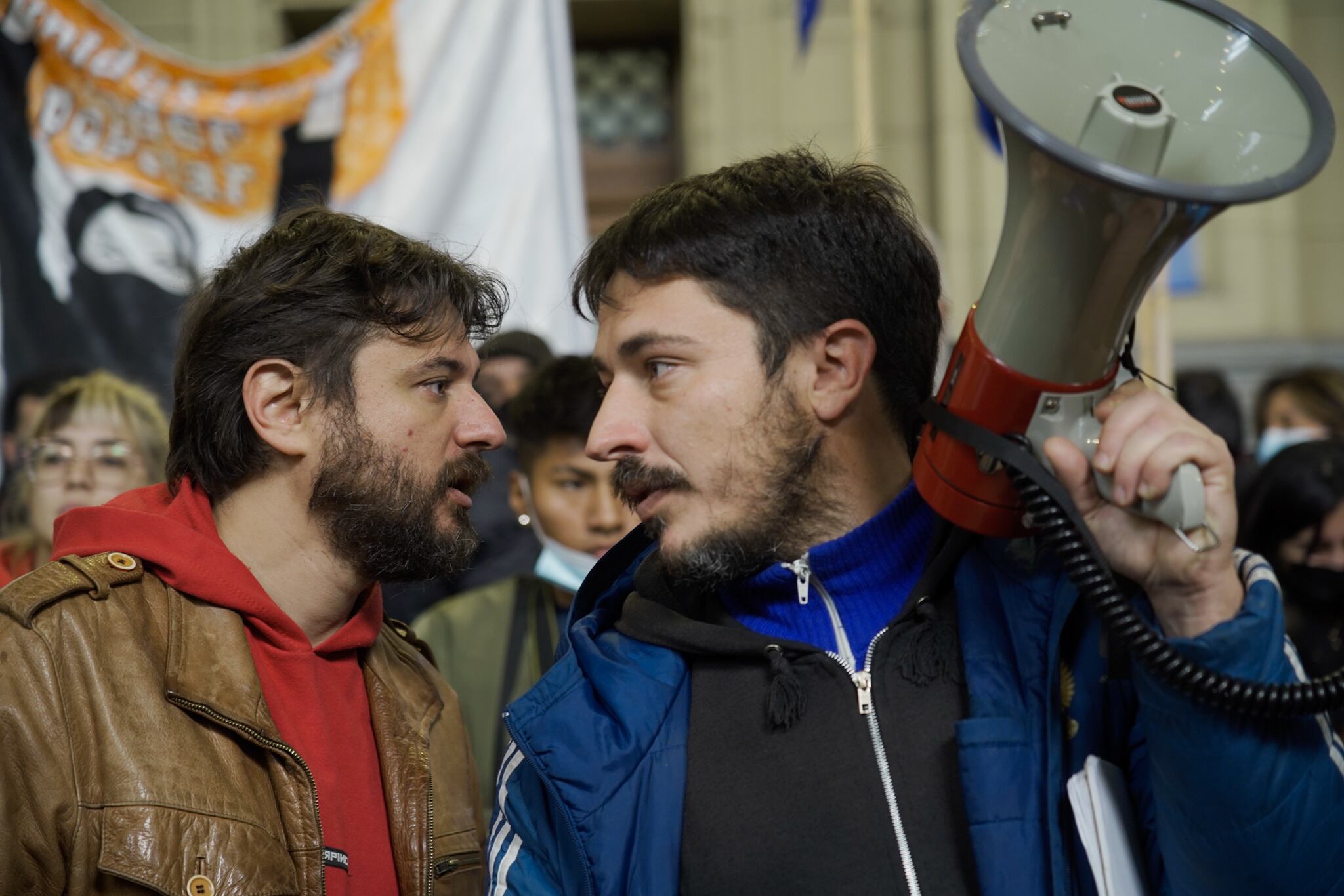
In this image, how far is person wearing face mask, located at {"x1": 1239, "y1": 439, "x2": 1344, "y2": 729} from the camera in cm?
356

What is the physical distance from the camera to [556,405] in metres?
3.80

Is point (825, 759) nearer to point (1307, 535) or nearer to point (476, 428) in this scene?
point (476, 428)

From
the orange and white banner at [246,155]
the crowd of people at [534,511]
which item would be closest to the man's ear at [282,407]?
the crowd of people at [534,511]

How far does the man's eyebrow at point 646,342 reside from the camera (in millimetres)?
2070

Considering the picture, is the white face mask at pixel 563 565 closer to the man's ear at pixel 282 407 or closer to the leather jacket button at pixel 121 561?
the man's ear at pixel 282 407

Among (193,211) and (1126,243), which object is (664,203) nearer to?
(1126,243)

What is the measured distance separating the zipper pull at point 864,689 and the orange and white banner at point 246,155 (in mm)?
2920

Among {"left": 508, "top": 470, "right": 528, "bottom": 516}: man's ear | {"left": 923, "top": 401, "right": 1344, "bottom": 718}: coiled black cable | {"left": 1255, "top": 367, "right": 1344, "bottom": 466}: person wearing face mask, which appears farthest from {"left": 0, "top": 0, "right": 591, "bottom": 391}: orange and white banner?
{"left": 923, "top": 401, "right": 1344, "bottom": 718}: coiled black cable

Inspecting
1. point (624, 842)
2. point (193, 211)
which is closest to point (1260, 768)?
point (624, 842)

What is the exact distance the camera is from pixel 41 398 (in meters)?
4.31

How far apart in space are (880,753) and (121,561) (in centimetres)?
121

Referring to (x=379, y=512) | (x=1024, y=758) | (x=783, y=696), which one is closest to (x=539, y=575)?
(x=379, y=512)

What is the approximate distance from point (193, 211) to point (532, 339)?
1.28 meters

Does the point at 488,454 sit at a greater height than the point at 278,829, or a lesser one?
lesser
